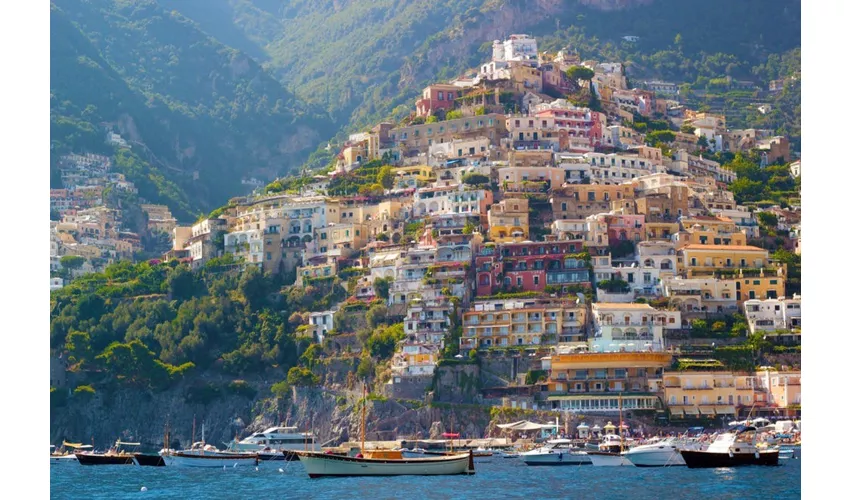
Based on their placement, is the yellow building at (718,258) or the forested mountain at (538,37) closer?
the yellow building at (718,258)

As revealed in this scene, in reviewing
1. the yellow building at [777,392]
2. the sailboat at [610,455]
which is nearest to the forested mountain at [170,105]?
the yellow building at [777,392]

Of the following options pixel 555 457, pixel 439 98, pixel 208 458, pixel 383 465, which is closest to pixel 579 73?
pixel 439 98

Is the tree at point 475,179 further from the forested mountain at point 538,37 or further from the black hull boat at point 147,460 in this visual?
the forested mountain at point 538,37

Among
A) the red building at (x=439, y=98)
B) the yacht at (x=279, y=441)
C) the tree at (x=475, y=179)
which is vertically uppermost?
the red building at (x=439, y=98)

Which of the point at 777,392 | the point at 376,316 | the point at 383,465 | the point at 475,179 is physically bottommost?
the point at 383,465

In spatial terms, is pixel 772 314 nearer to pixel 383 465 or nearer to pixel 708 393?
pixel 708 393
